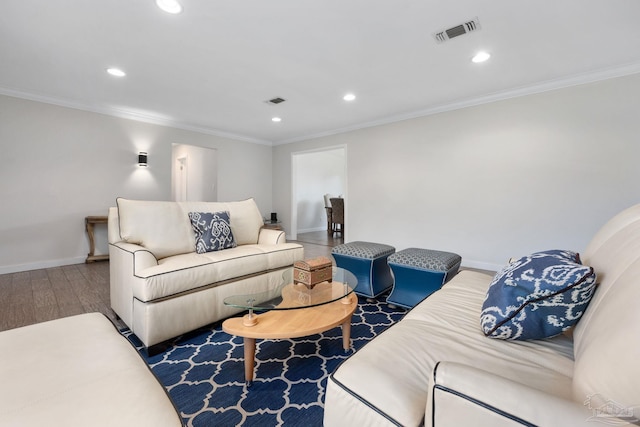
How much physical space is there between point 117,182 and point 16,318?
2636mm

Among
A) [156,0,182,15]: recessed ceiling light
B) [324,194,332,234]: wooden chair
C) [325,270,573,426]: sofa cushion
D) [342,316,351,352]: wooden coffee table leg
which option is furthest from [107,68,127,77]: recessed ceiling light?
[324,194,332,234]: wooden chair

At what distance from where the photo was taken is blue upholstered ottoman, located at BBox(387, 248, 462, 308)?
7.30 feet

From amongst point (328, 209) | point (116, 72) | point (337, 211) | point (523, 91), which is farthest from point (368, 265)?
point (328, 209)

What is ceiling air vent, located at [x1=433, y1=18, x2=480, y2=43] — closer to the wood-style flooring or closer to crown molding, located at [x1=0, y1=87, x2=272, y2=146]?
the wood-style flooring

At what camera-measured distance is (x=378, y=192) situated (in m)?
4.73

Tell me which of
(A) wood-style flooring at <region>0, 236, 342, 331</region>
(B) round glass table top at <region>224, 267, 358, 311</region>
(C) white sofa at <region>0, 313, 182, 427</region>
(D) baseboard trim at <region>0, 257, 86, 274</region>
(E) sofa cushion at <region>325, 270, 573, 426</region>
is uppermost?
(C) white sofa at <region>0, 313, 182, 427</region>

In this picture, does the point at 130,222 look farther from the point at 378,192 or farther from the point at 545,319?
the point at 378,192

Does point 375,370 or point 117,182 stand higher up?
point 117,182

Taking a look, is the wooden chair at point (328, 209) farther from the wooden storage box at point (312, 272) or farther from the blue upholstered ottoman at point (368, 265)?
the wooden storage box at point (312, 272)

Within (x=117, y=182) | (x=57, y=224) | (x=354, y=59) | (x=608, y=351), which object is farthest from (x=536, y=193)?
(x=57, y=224)

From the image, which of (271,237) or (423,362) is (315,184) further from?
(423,362)

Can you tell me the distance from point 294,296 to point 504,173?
3361mm

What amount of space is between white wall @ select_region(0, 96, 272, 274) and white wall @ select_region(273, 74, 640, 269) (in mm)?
3777

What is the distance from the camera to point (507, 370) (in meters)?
0.87
